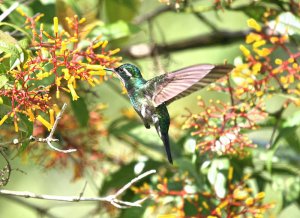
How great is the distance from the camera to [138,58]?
115 inches

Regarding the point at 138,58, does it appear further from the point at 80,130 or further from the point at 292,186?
the point at 292,186

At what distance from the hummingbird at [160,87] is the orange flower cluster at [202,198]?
0.86 ft

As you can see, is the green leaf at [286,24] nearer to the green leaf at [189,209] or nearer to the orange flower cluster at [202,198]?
the orange flower cluster at [202,198]

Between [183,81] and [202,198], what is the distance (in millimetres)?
559

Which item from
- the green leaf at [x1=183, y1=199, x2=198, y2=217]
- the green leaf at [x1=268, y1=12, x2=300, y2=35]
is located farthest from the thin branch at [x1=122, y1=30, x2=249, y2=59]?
the green leaf at [x1=183, y1=199, x2=198, y2=217]

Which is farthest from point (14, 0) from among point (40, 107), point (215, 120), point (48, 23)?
point (215, 120)

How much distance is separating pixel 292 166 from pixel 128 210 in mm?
650

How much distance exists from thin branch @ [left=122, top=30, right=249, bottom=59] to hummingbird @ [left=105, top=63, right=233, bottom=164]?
2.51ft

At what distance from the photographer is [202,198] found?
7.75 ft

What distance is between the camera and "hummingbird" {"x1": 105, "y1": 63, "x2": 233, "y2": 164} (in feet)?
6.19

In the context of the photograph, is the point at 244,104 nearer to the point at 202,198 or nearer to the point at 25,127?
the point at 202,198

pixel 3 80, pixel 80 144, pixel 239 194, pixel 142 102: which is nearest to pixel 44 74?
pixel 3 80

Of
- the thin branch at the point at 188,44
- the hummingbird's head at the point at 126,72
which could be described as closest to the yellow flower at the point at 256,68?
the hummingbird's head at the point at 126,72

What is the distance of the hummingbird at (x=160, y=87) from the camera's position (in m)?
1.89
